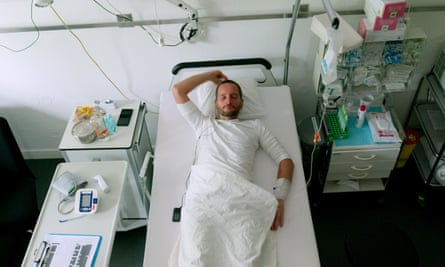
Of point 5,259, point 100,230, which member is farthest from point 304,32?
point 5,259

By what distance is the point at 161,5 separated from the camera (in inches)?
90.5

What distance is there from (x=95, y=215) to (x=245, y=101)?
3.60 feet

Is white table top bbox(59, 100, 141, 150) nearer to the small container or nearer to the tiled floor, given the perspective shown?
the small container

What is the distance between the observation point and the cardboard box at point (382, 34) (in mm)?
2094

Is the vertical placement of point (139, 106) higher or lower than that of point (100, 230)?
higher

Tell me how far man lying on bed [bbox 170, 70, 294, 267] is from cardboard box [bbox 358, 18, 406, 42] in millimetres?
747

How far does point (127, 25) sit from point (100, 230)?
1.23 meters

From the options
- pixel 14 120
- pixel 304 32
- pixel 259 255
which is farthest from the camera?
pixel 14 120

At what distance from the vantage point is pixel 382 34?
2.11m

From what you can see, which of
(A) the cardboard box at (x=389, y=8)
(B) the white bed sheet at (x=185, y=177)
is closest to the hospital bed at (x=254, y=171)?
(B) the white bed sheet at (x=185, y=177)

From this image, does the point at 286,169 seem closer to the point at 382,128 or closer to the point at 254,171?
the point at 254,171

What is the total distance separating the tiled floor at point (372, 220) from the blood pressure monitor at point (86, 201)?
0.66m

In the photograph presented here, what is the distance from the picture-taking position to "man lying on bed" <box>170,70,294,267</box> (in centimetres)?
177

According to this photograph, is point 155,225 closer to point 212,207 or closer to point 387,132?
point 212,207
